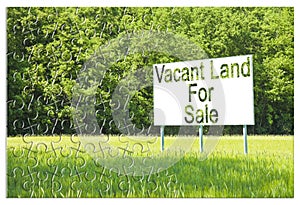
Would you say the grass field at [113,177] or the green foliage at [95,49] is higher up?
the green foliage at [95,49]

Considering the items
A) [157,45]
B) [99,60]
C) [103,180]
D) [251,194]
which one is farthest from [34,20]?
[251,194]

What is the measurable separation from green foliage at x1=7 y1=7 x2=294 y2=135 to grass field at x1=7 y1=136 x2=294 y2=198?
0.18 metres

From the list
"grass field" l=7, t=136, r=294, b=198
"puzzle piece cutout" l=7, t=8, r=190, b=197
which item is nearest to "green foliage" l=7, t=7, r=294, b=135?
"puzzle piece cutout" l=7, t=8, r=190, b=197

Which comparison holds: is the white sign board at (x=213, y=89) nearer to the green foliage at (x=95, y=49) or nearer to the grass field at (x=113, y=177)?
the green foliage at (x=95, y=49)

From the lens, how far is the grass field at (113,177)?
14.1ft

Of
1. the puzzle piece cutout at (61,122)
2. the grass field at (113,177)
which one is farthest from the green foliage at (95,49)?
the grass field at (113,177)

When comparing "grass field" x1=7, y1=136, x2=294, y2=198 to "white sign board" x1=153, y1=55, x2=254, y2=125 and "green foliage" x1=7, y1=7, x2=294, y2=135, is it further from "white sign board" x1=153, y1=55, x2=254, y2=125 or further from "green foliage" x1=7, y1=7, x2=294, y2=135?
"white sign board" x1=153, y1=55, x2=254, y2=125

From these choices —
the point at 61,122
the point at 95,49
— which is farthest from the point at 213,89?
the point at 61,122

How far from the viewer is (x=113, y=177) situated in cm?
438

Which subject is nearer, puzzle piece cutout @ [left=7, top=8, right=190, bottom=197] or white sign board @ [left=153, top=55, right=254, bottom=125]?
puzzle piece cutout @ [left=7, top=8, right=190, bottom=197]

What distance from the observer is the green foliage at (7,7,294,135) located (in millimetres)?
4355

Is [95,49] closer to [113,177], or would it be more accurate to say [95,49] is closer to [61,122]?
[61,122]

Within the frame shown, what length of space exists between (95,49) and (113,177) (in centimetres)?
109

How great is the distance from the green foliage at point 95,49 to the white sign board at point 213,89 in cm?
19
